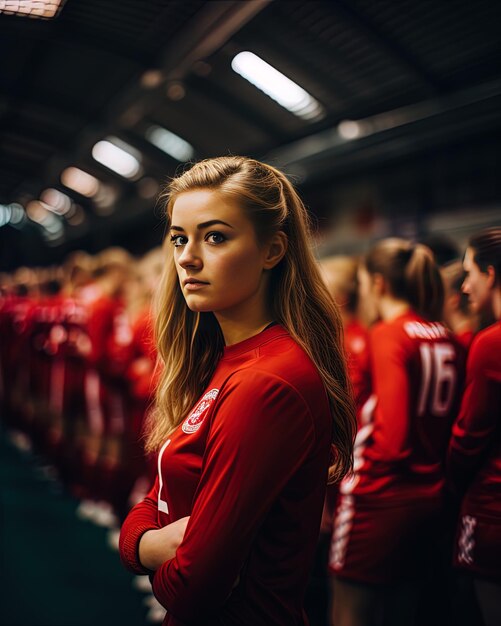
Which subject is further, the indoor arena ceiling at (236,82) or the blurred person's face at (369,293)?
the blurred person's face at (369,293)

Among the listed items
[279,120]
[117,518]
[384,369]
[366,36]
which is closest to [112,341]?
[117,518]

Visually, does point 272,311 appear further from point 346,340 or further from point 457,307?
point 346,340

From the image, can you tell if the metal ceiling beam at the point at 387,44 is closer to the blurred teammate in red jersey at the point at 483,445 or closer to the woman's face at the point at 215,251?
the blurred teammate in red jersey at the point at 483,445

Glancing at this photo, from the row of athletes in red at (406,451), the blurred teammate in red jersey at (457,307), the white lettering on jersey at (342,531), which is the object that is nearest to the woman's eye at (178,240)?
the row of athletes in red at (406,451)

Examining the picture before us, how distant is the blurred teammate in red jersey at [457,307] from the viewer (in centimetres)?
146

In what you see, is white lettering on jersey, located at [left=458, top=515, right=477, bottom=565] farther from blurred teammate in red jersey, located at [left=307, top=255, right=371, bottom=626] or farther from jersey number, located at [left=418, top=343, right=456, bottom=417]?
blurred teammate in red jersey, located at [left=307, top=255, right=371, bottom=626]

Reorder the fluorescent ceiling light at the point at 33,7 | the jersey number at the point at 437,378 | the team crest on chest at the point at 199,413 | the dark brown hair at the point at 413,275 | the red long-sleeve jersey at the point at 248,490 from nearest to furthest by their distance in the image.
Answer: the red long-sleeve jersey at the point at 248,490, the team crest on chest at the point at 199,413, the fluorescent ceiling light at the point at 33,7, the jersey number at the point at 437,378, the dark brown hair at the point at 413,275

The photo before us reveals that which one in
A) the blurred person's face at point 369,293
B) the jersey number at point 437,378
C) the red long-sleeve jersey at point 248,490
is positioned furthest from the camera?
the blurred person's face at point 369,293

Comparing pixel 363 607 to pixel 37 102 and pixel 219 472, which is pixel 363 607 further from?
pixel 37 102

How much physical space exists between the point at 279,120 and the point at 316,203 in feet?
3.10

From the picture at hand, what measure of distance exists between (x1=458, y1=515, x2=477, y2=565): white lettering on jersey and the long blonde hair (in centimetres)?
44

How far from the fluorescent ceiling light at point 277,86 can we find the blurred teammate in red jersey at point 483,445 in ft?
2.60

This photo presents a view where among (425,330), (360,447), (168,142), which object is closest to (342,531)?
(360,447)

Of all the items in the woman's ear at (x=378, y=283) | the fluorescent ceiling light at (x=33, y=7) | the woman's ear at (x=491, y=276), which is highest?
the fluorescent ceiling light at (x=33, y=7)
